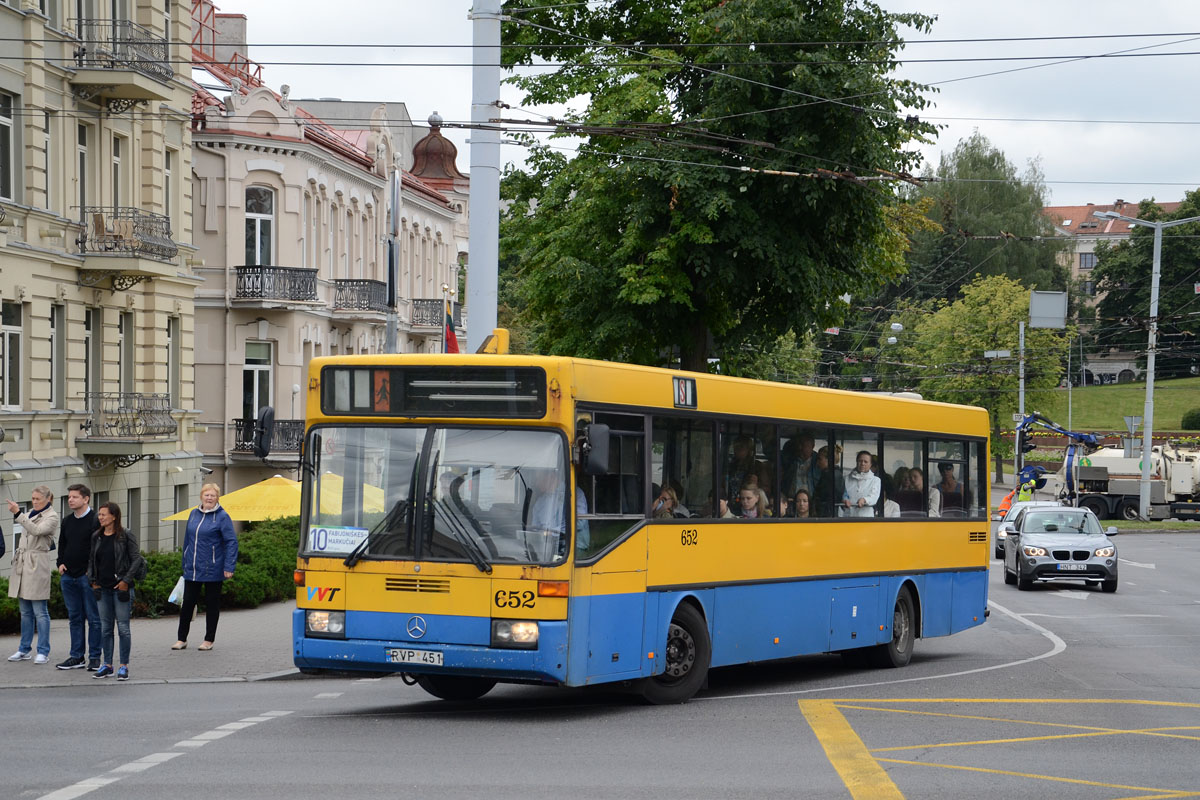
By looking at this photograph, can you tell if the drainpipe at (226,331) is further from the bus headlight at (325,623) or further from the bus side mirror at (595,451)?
the bus side mirror at (595,451)

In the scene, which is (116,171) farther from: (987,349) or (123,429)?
(987,349)

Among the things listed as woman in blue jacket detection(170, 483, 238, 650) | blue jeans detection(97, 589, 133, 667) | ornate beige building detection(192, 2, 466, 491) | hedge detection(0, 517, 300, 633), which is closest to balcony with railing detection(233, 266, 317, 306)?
ornate beige building detection(192, 2, 466, 491)

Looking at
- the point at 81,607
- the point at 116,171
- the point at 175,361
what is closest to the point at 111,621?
the point at 81,607

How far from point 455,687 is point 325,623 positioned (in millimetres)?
1825

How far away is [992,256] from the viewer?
322 feet

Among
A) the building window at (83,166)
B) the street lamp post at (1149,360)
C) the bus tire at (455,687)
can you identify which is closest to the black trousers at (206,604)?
the bus tire at (455,687)

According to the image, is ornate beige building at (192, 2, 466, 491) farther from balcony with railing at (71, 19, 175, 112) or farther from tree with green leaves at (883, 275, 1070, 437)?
tree with green leaves at (883, 275, 1070, 437)

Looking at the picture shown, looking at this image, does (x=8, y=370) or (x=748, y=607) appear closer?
(x=748, y=607)

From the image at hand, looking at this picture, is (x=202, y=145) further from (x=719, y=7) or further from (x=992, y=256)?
(x=992, y=256)

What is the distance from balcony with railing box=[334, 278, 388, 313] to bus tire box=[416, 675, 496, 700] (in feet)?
108

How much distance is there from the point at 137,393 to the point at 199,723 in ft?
68.0

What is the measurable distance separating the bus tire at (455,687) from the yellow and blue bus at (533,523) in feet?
0.06

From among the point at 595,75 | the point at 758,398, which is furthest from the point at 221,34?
the point at 758,398

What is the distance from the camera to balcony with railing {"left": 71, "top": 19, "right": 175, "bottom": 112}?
2938 cm
